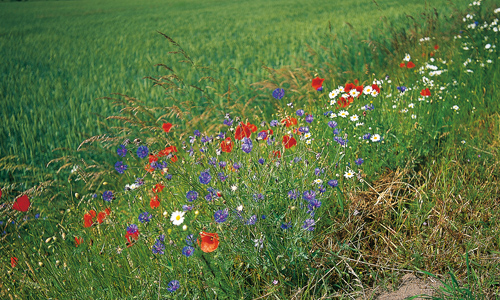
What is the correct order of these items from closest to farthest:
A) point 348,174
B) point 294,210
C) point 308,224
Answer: point 308,224 → point 294,210 → point 348,174

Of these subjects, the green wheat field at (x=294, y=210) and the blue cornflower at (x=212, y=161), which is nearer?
the green wheat field at (x=294, y=210)

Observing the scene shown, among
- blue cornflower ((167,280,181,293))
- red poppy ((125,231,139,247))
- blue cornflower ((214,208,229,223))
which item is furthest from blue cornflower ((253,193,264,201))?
red poppy ((125,231,139,247))

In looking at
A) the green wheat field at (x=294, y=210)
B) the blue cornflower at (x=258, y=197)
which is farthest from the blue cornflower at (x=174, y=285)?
the blue cornflower at (x=258, y=197)

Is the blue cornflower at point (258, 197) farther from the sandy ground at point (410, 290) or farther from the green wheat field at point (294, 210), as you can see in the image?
the sandy ground at point (410, 290)

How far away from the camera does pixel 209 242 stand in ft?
4.20

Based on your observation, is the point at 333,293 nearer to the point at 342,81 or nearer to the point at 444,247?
the point at 444,247

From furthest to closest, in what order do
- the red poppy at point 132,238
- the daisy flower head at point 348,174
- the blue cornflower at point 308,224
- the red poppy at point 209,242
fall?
the daisy flower head at point 348,174, the red poppy at point 132,238, the blue cornflower at point 308,224, the red poppy at point 209,242

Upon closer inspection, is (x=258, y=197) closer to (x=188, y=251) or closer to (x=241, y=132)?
(x=188, y=251)

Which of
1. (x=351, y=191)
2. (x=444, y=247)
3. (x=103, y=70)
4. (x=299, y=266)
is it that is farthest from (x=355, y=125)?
(x=103, y=70)

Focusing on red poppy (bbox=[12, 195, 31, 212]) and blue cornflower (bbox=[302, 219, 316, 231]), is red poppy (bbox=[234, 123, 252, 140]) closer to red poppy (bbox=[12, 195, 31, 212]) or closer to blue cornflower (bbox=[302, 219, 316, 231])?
blue cornflower (bbox=[302, 219, 316, 231])

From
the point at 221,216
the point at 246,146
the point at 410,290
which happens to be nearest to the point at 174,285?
the point at 221,216

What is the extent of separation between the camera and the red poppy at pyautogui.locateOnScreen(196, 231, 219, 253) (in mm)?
1257

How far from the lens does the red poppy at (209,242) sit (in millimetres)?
1257

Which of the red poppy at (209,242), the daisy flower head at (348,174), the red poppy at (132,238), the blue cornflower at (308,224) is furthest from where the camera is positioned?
the daisy flower head at (348,174)
